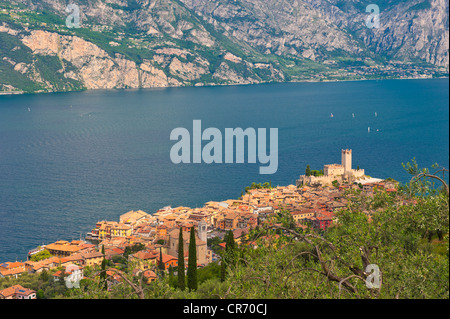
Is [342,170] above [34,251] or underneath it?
above

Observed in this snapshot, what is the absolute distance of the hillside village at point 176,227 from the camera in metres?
40.1

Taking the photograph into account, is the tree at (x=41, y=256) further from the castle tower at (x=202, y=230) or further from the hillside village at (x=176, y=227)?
the castle tower at (x=202, y=230)

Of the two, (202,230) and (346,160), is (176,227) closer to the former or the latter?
(202,230)

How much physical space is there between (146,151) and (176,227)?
43.0m

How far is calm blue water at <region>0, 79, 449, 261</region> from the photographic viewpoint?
57750 mm

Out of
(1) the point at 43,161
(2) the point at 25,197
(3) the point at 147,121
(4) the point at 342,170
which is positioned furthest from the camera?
(3) the point at 147,121

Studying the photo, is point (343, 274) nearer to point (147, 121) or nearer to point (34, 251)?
point (34, 251)

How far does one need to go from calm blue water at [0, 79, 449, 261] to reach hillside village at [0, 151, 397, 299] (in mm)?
3860

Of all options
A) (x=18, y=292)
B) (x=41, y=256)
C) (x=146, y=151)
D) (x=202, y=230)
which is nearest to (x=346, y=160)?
(x=202, y=230)

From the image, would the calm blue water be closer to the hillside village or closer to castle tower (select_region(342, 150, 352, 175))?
the hillside village

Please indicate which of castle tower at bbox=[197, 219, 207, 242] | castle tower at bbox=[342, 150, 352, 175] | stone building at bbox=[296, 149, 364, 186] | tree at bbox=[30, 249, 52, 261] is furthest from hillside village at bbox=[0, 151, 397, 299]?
castle tower at bbox=[342, 150, 352, 175]
